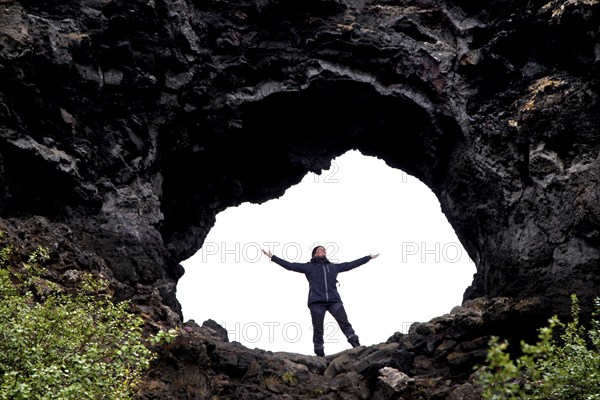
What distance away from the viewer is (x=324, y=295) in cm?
2220

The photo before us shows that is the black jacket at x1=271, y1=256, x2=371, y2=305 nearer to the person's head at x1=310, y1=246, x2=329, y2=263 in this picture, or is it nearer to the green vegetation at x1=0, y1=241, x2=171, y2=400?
the person's head at x1=310, y1=246, x2=329, y2=263

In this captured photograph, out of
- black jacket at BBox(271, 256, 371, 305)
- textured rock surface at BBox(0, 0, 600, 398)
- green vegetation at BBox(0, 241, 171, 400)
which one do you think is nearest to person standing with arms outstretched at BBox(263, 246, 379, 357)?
black jacket at BBox(271, 256, 371, 305)

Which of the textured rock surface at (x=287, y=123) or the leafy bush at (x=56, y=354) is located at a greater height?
the textured rock surface at (x=287, y=123)

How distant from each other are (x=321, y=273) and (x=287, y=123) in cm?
603

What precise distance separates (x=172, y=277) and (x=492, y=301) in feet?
33.4

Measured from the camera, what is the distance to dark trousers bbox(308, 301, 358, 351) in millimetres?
22125

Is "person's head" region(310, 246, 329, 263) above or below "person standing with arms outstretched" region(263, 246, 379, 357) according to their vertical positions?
above

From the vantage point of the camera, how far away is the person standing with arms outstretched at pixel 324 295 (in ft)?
72.6

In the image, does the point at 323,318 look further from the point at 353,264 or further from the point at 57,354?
the point at 57,354

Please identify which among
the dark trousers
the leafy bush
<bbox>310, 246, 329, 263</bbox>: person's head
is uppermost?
<bbox>310, 246, 329, 263</bbox>: person's head

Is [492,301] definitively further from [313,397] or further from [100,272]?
[100,272]

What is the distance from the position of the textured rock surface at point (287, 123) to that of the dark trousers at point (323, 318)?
195 cm

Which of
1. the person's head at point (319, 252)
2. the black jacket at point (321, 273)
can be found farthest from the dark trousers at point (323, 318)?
the person's head at point (319, 252)

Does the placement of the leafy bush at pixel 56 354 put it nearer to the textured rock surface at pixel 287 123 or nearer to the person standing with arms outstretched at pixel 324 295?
the textured rock surface at pixel 287 123
